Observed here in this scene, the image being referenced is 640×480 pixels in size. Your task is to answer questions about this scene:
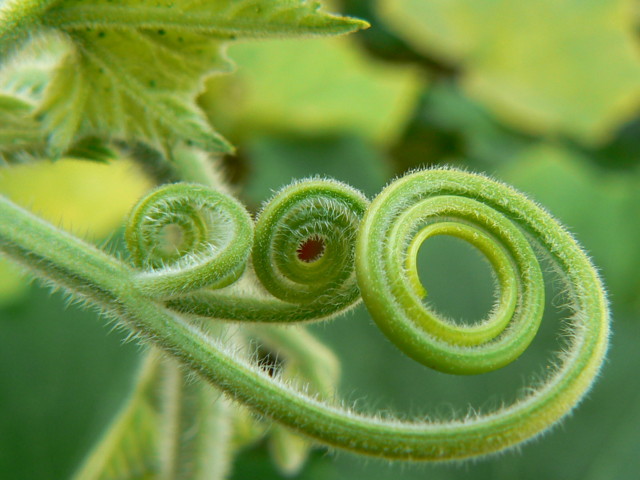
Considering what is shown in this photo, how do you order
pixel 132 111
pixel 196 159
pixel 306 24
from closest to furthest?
pixel 306 24 → pixel 132 111 → pixel 196 159

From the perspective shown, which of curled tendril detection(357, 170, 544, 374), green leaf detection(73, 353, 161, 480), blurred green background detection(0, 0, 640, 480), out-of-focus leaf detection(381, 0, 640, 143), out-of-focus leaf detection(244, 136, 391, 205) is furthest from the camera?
out-of-focus leaf detection(381, 0, 640, 143)

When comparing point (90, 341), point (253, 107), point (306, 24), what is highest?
point (306, 24)

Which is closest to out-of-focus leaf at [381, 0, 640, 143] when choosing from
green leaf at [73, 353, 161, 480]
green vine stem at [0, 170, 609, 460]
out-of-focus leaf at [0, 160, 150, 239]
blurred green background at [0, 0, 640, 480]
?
blurred green background at [0, 0, 640, 480]

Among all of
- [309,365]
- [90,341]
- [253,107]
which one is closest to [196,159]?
[309,365]

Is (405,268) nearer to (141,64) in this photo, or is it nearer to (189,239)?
(189,239)

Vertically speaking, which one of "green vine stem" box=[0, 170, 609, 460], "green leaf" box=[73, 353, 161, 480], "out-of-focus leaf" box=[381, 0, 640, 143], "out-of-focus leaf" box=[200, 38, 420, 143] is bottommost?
"green leaf" box=[73, 353, 161, 480]

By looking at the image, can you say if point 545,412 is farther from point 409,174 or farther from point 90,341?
point 90,341

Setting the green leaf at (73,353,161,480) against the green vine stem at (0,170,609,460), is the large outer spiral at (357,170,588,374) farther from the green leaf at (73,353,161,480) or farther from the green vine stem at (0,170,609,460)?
the green leaf at (73,353,161,480)

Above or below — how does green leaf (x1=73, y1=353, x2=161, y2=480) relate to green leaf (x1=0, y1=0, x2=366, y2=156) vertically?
below
